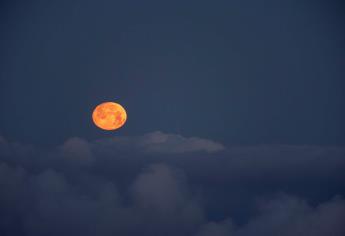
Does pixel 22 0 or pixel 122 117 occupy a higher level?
pixel 22 0

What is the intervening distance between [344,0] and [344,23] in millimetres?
877

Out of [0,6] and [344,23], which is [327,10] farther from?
[0,6]

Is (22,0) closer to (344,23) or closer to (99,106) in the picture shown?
(99,106)

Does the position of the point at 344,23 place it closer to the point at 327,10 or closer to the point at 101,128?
the point at 327,10

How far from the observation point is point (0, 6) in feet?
79.4

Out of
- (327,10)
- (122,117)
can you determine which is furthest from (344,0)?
(122,117)

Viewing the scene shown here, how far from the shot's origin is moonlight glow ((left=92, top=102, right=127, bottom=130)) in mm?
24453

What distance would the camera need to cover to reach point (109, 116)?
80.0ft

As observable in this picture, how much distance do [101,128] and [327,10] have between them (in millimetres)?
9383

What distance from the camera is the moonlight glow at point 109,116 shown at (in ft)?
80.2

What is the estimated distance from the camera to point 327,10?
2394cm

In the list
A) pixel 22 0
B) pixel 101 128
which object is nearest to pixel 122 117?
pixel 101 128

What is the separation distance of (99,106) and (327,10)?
9.12 metres

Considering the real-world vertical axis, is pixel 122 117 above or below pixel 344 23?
below
